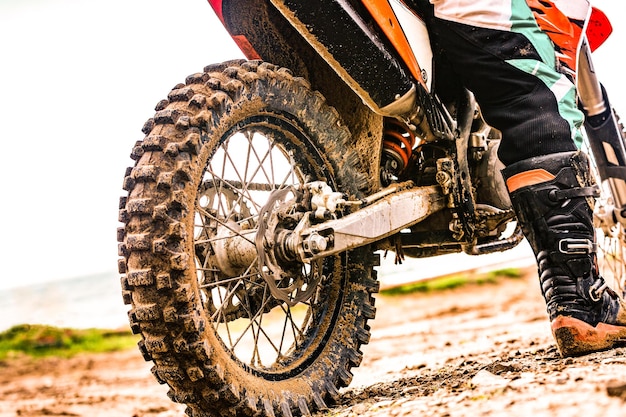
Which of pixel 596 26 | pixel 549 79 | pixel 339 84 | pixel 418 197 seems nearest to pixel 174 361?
pixel 418 197

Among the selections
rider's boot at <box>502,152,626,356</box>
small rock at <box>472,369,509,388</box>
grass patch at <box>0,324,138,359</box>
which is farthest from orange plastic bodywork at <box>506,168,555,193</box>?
grass patch at <box>0,324,138,359</box>

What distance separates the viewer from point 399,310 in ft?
21.4

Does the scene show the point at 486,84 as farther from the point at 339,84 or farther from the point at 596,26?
the point at 596,26

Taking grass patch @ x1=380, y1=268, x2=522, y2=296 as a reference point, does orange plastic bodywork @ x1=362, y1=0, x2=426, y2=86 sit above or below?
above

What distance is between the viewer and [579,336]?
136cm

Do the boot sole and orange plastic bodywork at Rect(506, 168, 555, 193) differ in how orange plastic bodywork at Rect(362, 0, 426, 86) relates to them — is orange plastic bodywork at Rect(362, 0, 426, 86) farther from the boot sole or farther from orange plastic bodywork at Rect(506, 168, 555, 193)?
the boot sole

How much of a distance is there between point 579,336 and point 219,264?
76 cm

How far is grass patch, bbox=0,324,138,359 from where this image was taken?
13.8 ft

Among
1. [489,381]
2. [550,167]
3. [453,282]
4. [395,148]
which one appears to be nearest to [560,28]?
[550,167]

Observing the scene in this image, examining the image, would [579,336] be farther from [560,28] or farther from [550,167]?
[560,28]

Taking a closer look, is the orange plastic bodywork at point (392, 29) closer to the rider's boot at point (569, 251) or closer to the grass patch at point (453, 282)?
the rider's boot at point (569, 251)

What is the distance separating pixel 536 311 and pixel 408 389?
13.0 feet

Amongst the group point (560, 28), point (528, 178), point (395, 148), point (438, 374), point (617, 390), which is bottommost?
point (438, 374)

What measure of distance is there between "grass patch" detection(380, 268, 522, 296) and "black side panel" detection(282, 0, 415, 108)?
5.49m
